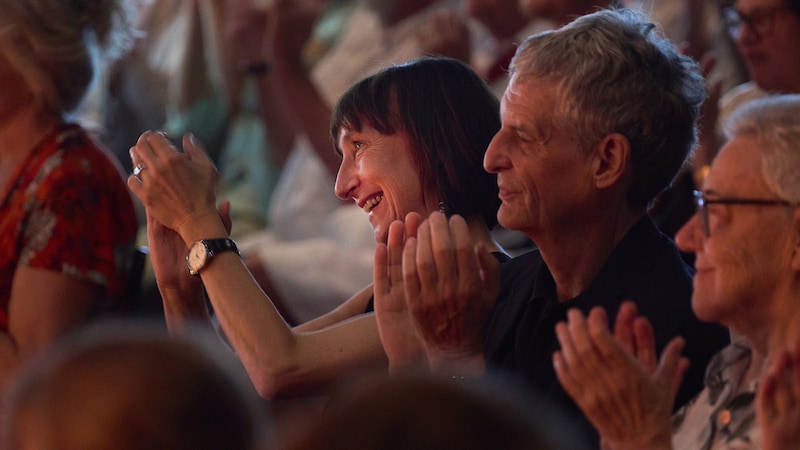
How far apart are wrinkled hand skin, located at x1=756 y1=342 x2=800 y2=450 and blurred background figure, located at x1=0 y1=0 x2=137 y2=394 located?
161 centimetres

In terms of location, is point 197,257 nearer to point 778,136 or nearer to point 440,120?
point 440,120

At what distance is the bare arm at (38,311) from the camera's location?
8.29 feet

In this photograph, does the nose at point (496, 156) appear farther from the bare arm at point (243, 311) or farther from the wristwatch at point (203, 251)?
the wristwatch at point (203, 251)

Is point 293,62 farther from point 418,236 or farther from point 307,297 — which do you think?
point 418,236

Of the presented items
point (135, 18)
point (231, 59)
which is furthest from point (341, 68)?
point (135, 18)

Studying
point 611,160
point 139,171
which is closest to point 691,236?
point 611,160

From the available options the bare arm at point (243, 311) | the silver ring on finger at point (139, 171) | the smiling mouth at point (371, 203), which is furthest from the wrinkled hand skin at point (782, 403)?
the silver ring on finger at point (139, 171)

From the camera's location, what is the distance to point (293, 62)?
157 inches

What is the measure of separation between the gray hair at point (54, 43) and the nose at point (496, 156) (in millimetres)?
1138

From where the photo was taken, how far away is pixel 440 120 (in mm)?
2168

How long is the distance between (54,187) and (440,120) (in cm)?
91

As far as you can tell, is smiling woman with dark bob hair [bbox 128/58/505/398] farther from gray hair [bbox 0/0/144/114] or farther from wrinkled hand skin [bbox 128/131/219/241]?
gray hair [bbox 0/0/144/114]

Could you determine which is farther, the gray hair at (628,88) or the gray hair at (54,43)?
the gray hair at (54,43)

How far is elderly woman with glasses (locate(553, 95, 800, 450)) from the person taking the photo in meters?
1.44
